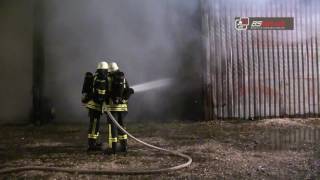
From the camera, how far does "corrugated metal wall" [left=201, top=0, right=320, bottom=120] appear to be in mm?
10375

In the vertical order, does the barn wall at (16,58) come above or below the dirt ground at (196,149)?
above

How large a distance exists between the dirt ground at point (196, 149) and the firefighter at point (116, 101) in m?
0.26

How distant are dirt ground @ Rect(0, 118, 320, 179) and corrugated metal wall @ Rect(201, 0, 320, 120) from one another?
0.44m

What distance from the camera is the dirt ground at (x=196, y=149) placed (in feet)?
19.2

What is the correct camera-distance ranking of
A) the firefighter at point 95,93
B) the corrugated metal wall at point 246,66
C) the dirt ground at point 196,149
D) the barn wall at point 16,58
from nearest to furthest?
the dirt ground at point 196,149, the firefighter at point 95,93, the corrugated metal wall at point 246,66, the barn wall at point 16,58

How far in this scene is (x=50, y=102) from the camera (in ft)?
34.5

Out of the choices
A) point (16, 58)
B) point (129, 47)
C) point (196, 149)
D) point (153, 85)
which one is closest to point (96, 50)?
point (129, 47)

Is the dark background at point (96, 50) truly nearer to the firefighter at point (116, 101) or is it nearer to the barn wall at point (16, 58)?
the barn wall at point (16, 58)

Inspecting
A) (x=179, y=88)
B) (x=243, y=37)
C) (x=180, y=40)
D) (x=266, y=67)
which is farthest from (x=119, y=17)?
A: (x=266, y=67)
